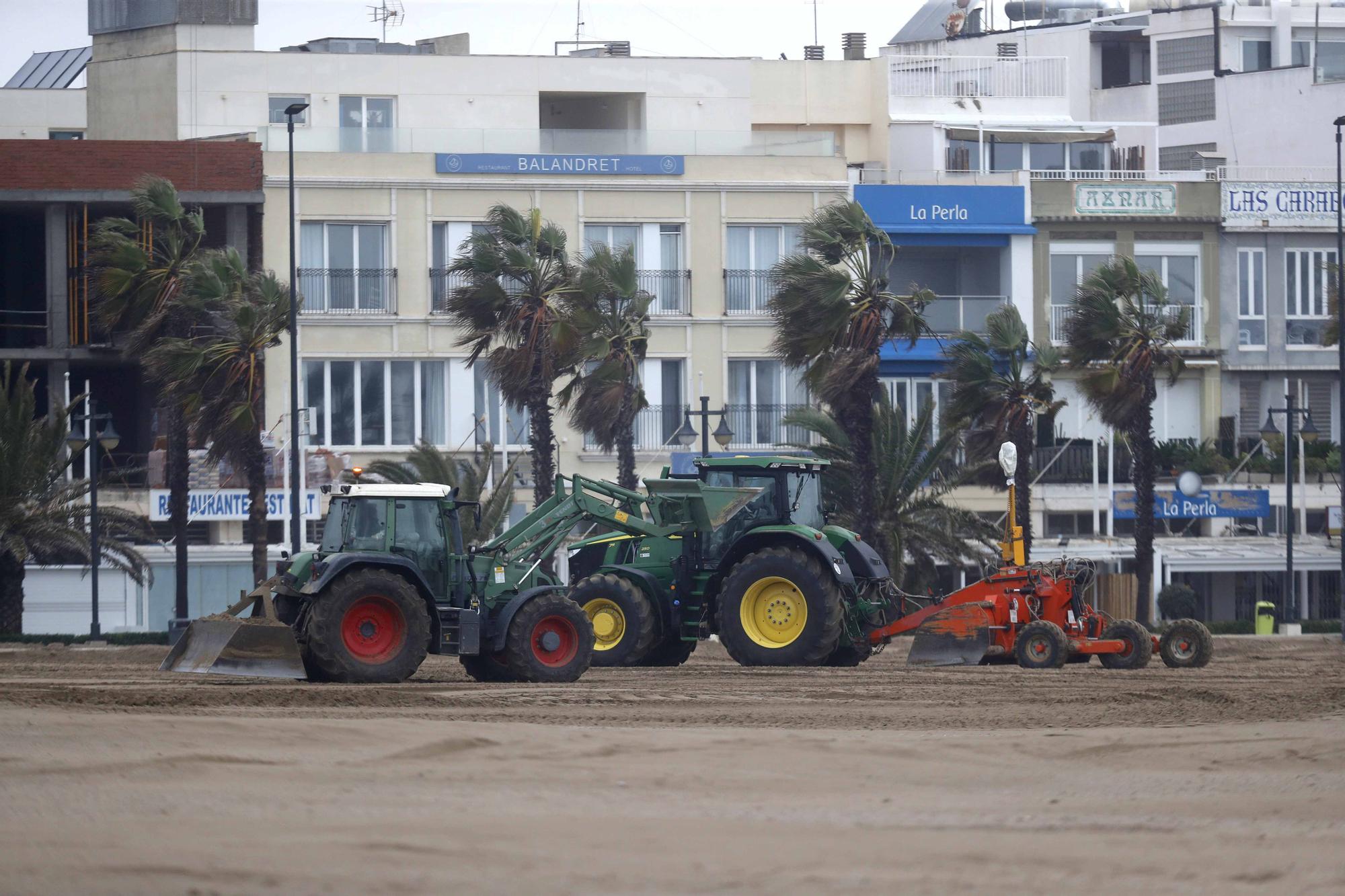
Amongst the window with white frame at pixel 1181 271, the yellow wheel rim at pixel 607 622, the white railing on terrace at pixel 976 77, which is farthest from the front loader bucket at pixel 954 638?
the white railing on terrace at pixel 976 77

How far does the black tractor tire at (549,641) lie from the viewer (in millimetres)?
18188

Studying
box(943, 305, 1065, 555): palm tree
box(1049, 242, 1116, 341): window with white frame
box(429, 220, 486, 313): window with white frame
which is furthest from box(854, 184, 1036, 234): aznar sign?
box(429, 220, 486, 313): window with white frame

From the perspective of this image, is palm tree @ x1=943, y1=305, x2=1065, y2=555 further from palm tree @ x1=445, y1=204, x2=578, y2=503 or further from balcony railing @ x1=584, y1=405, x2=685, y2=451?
balcony railing @ x1=584, y1=405, x2=685, y2=451

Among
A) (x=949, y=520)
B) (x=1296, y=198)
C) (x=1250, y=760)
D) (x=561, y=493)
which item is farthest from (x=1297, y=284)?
(x=1250, y=760)

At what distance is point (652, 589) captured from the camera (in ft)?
69.9

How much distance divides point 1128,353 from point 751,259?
10521 mm

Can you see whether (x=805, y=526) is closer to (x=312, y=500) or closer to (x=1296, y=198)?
(x=312, y=500)

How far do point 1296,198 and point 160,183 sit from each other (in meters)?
26.3

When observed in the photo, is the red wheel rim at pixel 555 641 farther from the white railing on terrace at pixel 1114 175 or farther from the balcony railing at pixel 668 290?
the white railing on terrace at pixel 1114 175

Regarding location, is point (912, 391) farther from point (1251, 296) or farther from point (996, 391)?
point (996, 391)

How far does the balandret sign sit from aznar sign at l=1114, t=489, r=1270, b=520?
6.48 metres

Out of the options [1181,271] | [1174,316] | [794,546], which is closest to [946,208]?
[1174,316]

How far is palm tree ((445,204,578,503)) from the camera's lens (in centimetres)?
3170

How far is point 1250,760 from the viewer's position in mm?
12391
